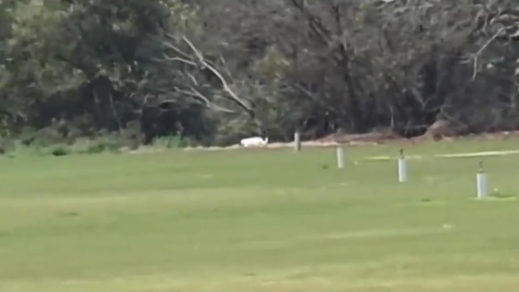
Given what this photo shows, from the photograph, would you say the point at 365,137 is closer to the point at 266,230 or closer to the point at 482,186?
the point at 482,186

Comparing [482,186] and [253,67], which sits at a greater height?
[253,67]

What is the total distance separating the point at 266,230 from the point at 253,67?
133 ft

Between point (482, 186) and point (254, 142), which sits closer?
point (482, 186)

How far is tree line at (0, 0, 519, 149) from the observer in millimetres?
59938

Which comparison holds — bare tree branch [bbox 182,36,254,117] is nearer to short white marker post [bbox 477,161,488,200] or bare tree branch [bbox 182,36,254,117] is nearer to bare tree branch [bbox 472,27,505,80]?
bare tree branch [bbox 472,27,505,80]

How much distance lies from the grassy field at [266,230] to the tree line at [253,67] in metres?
18.4

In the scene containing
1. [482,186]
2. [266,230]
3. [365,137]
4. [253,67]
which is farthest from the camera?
[253,67]

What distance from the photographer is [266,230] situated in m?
22.5

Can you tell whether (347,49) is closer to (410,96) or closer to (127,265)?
(410,96)

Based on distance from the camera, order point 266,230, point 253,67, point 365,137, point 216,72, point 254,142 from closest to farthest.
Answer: point 266,230
point 365,137
point 254,142
point 253,67
point 216,72

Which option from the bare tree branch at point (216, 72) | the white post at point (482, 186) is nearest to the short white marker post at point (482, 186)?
the white post at point (482, 186)

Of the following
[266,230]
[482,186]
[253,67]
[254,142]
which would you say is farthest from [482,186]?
[253,67]

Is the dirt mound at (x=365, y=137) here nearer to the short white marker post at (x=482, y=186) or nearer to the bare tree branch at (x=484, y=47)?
the bare tree branch at (x=484, y=47)

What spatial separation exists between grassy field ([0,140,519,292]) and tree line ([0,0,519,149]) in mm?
18398
